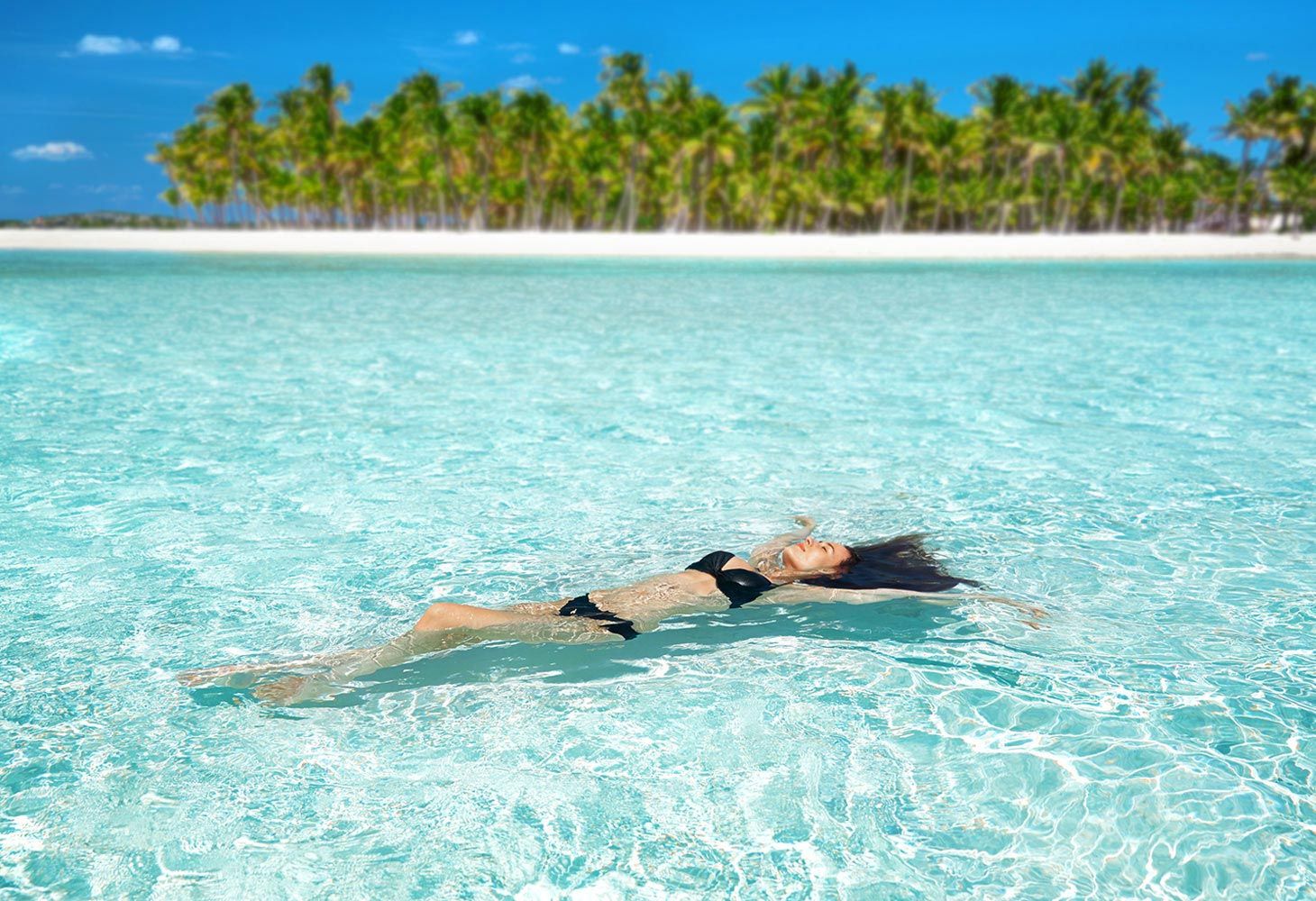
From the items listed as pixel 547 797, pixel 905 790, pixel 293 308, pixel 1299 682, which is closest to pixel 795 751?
pixel 905 790

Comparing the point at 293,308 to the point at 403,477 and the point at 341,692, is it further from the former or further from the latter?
the point at 341,692

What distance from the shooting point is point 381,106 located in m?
69.7

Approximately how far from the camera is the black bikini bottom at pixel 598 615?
14.9 ft

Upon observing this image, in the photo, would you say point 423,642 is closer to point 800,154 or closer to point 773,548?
point 773,548

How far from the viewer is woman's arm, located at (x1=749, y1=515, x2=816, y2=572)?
17.8ft

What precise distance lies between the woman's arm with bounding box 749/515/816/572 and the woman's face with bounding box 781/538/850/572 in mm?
170

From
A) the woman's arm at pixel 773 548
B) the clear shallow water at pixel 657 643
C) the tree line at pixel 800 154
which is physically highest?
the tree line at pixel 800 154

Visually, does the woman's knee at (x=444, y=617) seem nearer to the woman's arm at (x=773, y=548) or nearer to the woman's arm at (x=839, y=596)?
the woman's arm at (x=839, y=596)

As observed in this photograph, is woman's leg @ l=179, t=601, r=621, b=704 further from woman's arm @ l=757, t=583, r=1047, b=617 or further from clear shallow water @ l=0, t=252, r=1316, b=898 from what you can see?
woman's arm @ l=757, t=583, r=1047, b=617

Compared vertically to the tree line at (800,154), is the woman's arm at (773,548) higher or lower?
lower

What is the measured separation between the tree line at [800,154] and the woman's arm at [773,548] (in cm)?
5772

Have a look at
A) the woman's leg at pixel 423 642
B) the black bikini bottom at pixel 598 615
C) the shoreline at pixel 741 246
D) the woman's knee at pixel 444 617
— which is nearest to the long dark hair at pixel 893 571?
the black bikini bottom at pixel 598 615

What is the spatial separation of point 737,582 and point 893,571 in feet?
3.16

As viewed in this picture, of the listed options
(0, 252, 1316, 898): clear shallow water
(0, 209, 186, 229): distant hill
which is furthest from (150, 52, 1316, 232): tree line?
(0, 252, 1316, 898): clear shallow water
